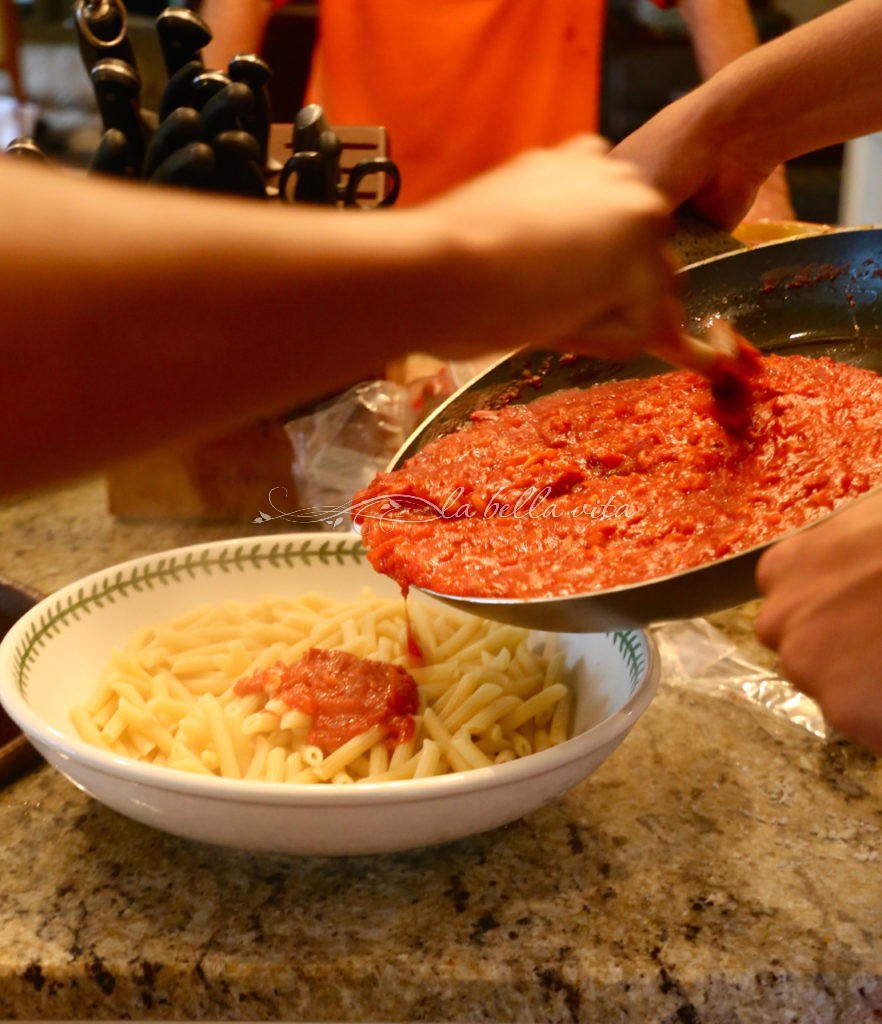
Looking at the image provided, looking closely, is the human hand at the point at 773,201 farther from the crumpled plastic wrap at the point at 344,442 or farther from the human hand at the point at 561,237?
the human hand at the point at 561,237

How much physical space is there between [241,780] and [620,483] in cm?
37

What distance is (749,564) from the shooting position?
71 centimetres

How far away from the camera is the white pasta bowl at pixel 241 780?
73 cm

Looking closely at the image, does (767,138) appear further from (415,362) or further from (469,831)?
(469,831)

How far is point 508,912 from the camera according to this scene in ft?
2.61

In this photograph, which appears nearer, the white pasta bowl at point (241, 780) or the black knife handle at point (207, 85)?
the white pasta bowl at point (241, 780)

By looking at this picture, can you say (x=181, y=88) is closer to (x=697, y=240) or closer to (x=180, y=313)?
(x=697, y=240)

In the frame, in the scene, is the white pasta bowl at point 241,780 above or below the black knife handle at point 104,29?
below

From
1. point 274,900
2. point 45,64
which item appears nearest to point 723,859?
point 274,900

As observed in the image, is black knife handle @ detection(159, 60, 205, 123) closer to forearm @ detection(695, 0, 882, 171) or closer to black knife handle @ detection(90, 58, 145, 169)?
black knife handle @ detection(90, 58, 145, 169)

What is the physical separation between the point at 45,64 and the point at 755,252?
205 inches

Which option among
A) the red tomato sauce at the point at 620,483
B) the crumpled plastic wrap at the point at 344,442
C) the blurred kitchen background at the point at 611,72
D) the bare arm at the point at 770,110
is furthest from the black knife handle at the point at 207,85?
the blurred kitchen background at the point at 611,72

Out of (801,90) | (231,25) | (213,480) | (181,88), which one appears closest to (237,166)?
(181,88)

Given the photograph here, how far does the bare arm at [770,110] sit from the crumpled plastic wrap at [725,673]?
447 mm
